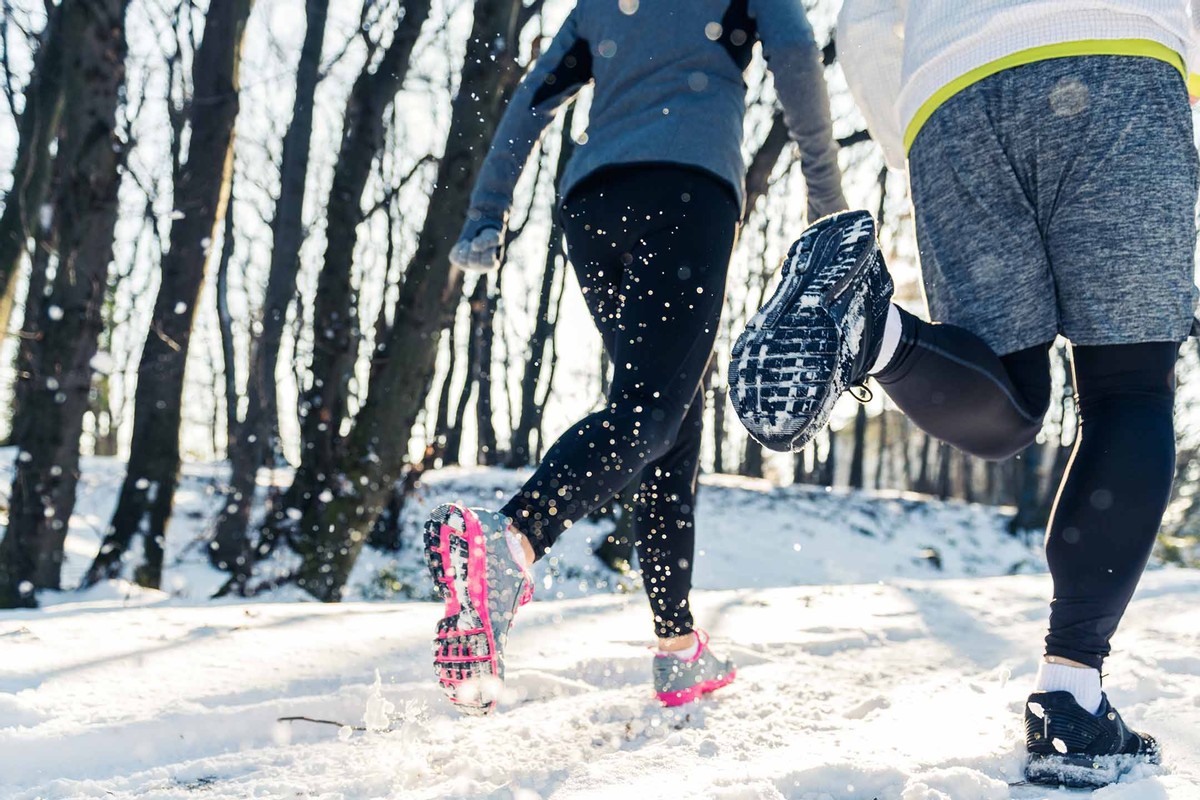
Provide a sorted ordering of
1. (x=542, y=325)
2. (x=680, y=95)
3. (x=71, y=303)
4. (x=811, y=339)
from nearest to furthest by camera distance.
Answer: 1. (x=811, y=339)
2. (x=680, y=95)
3. (x=71, y=303)
4. (x=542, y=325)

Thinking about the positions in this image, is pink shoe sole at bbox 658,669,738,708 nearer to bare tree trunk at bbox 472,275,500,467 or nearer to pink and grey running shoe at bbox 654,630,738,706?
pink and grey running shoe at bbox 654,630,738,706

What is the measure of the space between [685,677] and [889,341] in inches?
36.3

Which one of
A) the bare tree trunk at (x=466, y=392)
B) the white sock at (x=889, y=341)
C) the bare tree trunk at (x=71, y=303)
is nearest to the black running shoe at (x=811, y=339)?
the white sock at (x=889, y=341)

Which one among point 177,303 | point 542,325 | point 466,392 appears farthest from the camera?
point 466,392

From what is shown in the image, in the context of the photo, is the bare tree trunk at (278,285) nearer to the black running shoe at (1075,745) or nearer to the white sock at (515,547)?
the white sock at (515,547)

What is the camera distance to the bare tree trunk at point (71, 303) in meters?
4.09

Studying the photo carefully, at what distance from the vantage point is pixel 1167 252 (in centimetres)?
142

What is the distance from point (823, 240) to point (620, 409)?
1.51 feet

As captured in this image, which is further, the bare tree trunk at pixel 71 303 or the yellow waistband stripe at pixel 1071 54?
the bare tree trunk at pixel 71 303

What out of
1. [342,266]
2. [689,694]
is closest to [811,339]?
[689,694]

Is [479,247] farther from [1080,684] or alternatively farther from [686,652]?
[1080,684]

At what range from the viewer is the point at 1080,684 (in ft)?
4.66

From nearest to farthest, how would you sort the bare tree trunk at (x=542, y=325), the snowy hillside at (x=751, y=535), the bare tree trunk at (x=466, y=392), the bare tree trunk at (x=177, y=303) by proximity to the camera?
the bare tree trunk at (x=177, y=303) < the snowy hillside at (x=751, y=535) < the bare tree trunk at (x=542, y=325) < the bare tree trunk at (x=466, y=392)

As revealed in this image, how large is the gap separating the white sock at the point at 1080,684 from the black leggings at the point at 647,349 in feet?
2.45
